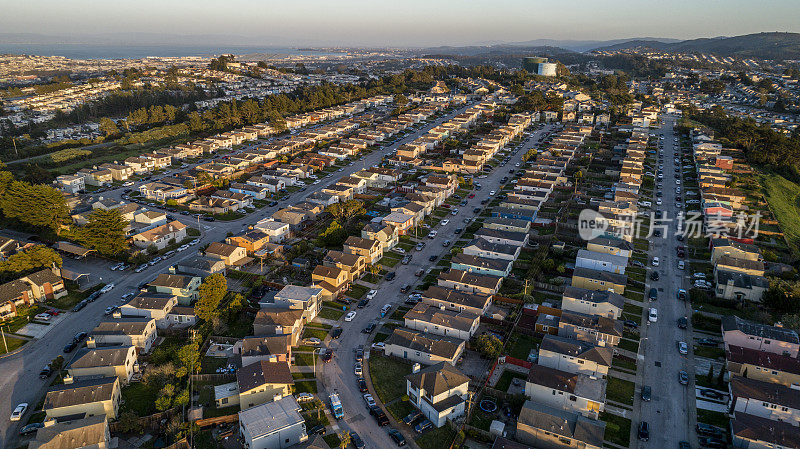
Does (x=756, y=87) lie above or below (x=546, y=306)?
above

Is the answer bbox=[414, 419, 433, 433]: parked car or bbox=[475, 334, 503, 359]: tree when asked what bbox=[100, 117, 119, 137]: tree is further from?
bbox=[414, 419, 433, 433]: parked car

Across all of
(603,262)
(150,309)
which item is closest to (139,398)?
(150,309)

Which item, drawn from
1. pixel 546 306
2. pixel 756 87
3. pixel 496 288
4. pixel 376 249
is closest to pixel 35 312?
pixel 376 249

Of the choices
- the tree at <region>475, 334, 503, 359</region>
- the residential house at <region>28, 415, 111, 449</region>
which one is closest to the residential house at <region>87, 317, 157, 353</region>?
the residential house at <region>28, 415, 111, 449</region>

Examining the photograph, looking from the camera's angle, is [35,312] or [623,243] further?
[623,243]

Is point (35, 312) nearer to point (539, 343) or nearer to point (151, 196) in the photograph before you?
point (151, 196)

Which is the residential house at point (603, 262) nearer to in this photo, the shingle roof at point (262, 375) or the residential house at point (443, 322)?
the residential house at point (443, 322)
